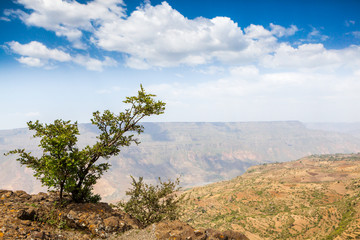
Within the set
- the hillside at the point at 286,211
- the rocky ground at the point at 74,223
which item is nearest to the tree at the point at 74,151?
the rocky ground at the point at 74,223

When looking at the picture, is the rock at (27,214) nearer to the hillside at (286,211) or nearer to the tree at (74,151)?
the tree at (74,151)

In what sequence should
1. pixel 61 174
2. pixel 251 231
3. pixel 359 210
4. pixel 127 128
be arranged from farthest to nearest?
pixel 251 231 < pixel 359 210 < pixel 127 128 < pixel 61 174

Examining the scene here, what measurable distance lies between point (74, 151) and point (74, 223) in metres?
6.99

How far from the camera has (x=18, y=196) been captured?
21.8 m

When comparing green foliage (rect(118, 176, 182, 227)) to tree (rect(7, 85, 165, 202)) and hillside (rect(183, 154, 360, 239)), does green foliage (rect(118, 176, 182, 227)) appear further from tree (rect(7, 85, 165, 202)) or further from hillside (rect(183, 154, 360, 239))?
hillside (rect(183, 154, 360, 239))

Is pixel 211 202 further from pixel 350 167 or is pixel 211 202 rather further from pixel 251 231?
pixel 350 167

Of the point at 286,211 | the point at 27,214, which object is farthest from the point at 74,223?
the point at 286,211

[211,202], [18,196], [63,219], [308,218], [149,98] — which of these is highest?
[149,98]

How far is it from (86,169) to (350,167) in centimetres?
16268

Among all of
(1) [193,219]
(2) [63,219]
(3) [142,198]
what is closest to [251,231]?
(1) [193,219]

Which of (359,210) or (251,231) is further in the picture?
(251,231)

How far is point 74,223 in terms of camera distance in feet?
63.6

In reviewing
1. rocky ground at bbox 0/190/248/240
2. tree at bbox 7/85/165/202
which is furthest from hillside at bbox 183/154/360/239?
tree at bbox 7/85/165/202

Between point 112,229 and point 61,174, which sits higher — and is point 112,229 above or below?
below
